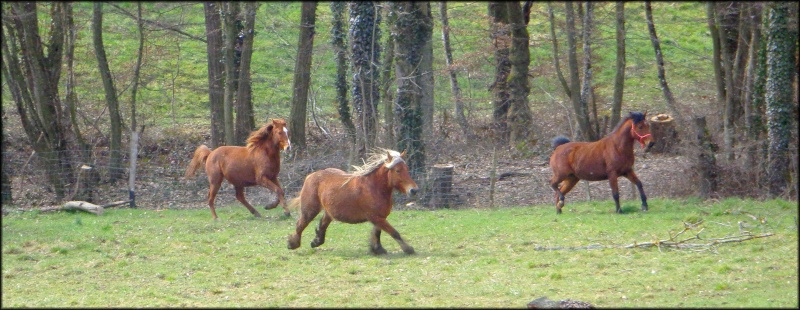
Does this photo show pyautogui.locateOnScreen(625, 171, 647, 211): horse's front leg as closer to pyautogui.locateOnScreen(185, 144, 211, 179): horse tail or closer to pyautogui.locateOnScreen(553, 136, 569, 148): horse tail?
pyautogui.locateOnScreen(553, 136, 569, 148): horse tail

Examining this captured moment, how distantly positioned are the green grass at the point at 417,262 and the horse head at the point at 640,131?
3.94 ft

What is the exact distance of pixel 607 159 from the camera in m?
14.4

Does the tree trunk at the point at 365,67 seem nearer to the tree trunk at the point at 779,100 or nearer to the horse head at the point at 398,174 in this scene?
the horse head at the point at 398,174

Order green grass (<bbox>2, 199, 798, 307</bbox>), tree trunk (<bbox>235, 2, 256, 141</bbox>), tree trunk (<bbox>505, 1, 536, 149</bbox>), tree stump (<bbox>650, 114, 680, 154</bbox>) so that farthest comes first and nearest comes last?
tree trunk (<bbox>505, 1, 536, 149</bbox>) < tree trunk (<bbox>235, 2, 256, 141</bbox>) < tree stump (<bbox>650, 114, 680, 154</bbox>) < green grass (<bbox>2, 199, 798, 307</bbox>)

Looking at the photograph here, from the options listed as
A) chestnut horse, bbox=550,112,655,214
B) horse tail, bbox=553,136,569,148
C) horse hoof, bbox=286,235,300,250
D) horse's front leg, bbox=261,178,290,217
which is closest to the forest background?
horse tail, bbox=553,136,569,148

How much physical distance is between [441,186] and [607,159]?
346cm

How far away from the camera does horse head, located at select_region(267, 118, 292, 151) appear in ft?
48.5

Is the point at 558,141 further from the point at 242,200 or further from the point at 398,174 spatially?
the point at 242,200

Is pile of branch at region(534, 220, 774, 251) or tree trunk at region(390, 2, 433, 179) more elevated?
tree trunk at region(390, 2, 433, 179)

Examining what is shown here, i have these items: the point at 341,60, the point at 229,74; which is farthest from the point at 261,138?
the point at 341,60

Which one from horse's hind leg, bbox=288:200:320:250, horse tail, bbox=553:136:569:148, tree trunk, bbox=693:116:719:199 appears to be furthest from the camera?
horse tail, bbox=553:136:569:148

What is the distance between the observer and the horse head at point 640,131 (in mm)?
14062

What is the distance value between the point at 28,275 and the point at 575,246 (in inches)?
282

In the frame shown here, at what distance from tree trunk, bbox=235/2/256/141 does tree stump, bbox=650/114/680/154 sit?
9.66 meters
